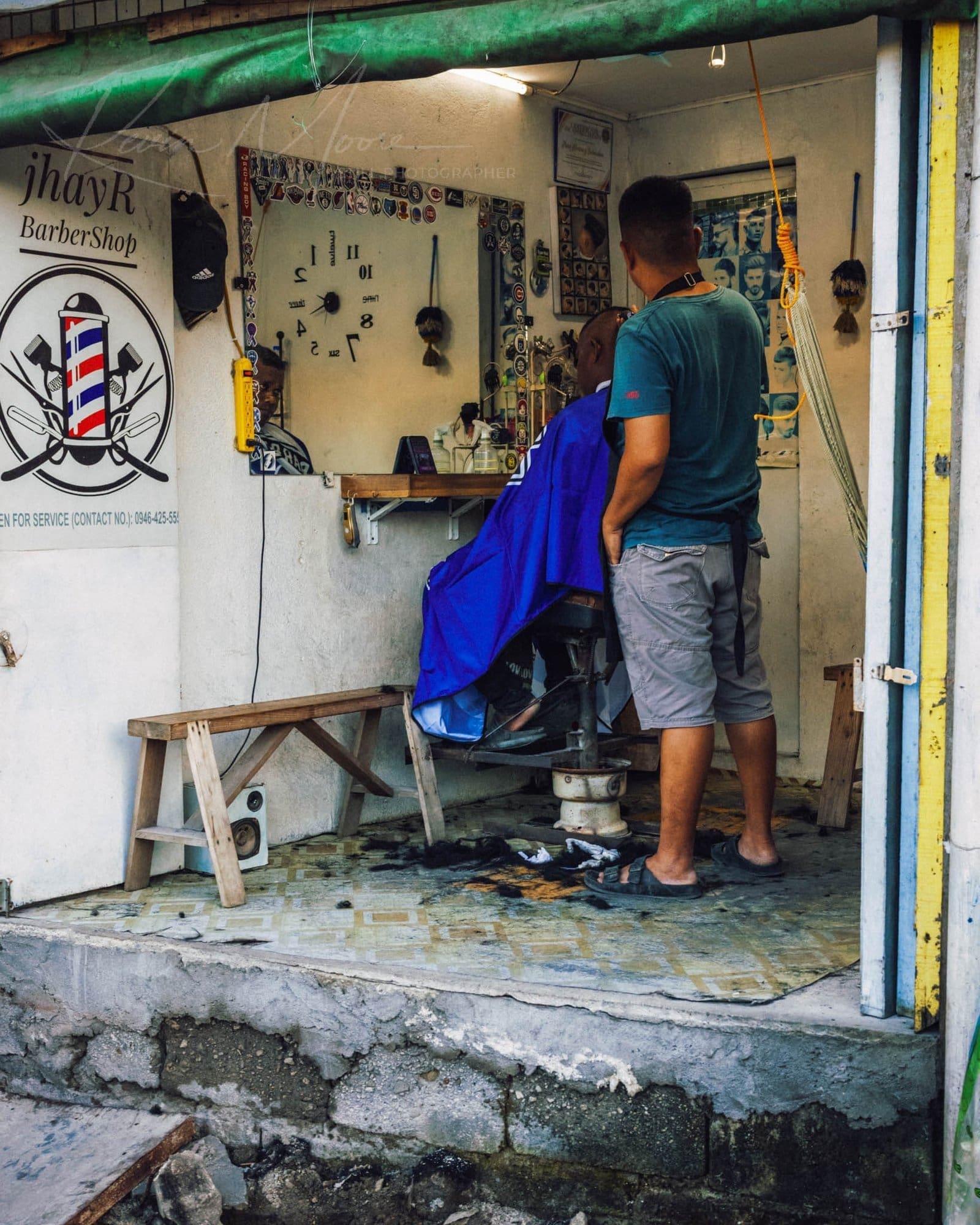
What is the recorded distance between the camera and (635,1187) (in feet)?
8.48

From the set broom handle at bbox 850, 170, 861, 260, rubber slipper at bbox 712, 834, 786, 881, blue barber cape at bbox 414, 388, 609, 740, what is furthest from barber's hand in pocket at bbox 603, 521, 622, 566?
broom handle at bbox 850, 170, 861, 260

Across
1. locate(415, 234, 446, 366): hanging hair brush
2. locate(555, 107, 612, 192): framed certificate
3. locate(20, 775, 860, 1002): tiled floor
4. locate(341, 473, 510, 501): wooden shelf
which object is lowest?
locate(20, 775, 860, 1002): tiled floor

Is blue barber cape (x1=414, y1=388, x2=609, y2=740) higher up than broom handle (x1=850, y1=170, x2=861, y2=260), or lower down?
lower down

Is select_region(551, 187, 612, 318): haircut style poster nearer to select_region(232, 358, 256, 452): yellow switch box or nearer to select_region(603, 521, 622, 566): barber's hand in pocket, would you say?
select_region(232, 358, 256, 452): yellow switch box

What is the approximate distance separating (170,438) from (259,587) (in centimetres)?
55

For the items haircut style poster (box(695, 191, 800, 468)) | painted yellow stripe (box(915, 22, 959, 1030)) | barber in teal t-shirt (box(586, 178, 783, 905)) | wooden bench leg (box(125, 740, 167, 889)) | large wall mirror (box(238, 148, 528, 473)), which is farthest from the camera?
haircut style poster (box(695, 191, 800, 468))

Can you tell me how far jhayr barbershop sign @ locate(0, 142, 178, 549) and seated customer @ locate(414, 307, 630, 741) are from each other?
0.88 m

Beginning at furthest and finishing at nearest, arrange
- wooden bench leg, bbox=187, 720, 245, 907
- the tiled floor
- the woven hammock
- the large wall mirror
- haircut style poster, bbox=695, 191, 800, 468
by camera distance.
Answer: haircut style poster, bbox=695, 191, 800, 468, the large wall mirror, wooden bench leg, bbox=187, 720, 245, 907, the woven hammock, the tiled floor

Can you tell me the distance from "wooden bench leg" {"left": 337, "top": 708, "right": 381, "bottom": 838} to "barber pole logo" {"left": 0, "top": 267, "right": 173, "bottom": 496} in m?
0.97

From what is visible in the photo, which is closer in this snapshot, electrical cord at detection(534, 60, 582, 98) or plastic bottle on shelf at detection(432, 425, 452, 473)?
plastic bottle on shelf at detection(432, 425, 452, 473)

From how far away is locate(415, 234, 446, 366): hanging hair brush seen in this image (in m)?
4.94

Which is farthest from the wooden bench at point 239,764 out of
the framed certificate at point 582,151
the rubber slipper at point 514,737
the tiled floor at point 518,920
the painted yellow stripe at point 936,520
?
the framed certificate at point 582,151

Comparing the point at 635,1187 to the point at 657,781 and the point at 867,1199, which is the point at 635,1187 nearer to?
the point at 867,1199

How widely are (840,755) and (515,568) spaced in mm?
1208
